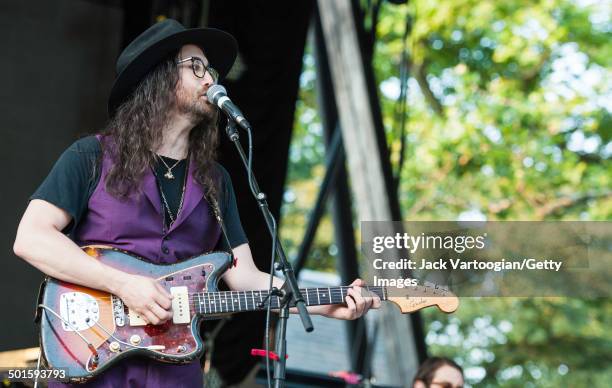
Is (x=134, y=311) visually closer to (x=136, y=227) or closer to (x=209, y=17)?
(x=136, y=227)

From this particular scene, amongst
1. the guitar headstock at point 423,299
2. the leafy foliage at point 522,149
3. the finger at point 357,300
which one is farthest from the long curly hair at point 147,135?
the leafy foliage at point 522,149

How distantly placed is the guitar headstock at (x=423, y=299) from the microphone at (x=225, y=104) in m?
0.93

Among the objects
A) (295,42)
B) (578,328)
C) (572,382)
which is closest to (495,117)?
(578,328)

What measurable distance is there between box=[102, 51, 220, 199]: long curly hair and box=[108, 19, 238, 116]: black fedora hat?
3cm

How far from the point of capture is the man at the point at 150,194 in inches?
120

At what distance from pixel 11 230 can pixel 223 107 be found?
8.65 feet

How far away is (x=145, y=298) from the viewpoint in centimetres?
304

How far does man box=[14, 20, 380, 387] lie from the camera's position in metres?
3.06

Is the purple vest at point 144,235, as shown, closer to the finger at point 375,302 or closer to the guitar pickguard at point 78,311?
the guitar pickguard at point 78,311

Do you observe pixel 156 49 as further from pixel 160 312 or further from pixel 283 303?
pixel 283 303

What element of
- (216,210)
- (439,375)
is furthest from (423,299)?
(439,375)

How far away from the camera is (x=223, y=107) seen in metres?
3.16

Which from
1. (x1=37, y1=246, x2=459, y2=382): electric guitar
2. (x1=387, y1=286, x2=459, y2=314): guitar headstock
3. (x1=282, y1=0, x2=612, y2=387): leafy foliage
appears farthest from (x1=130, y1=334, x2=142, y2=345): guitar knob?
(x1=282, y1=0, x2=612, y2=387): leafy foliage

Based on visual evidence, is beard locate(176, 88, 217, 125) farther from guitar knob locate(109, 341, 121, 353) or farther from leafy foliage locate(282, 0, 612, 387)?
leafy foliage locate(282, 0, 612, 387)
